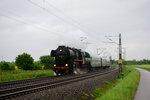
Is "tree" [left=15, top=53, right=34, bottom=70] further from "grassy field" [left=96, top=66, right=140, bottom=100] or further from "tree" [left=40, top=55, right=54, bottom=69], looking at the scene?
"grassy field" [left=96, top=66, right=140, bottom=100]

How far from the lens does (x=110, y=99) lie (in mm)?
8266

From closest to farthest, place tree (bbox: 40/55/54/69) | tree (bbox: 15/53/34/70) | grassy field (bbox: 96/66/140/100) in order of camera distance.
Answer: grassy field (bbox: 96/66/140/100) < tree (bbox: 15/53/34/70) < tree (bbox: 40/55/54/69)

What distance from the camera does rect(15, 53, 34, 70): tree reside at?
4456 centimetres

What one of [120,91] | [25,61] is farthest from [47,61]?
[120,91]

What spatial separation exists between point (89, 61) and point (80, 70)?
5.25 m

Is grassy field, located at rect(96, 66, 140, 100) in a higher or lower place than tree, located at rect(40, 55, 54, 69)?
lower

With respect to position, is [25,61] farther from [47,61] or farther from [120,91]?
[120,91]

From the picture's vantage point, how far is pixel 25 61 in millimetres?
44688

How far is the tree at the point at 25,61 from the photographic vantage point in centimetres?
4456

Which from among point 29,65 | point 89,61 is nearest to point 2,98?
point 89,61

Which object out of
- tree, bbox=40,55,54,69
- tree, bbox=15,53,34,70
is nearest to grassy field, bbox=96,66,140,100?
tree, bbox=15,53,34,70

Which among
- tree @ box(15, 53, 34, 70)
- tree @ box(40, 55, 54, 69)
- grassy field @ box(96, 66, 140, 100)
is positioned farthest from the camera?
tree @ box(40, 55, 54, 69)

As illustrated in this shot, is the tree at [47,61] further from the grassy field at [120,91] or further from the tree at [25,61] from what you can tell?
the grassy field at [120,91]

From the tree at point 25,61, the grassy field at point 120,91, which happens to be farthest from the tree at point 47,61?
the grassy field at point 120,91
